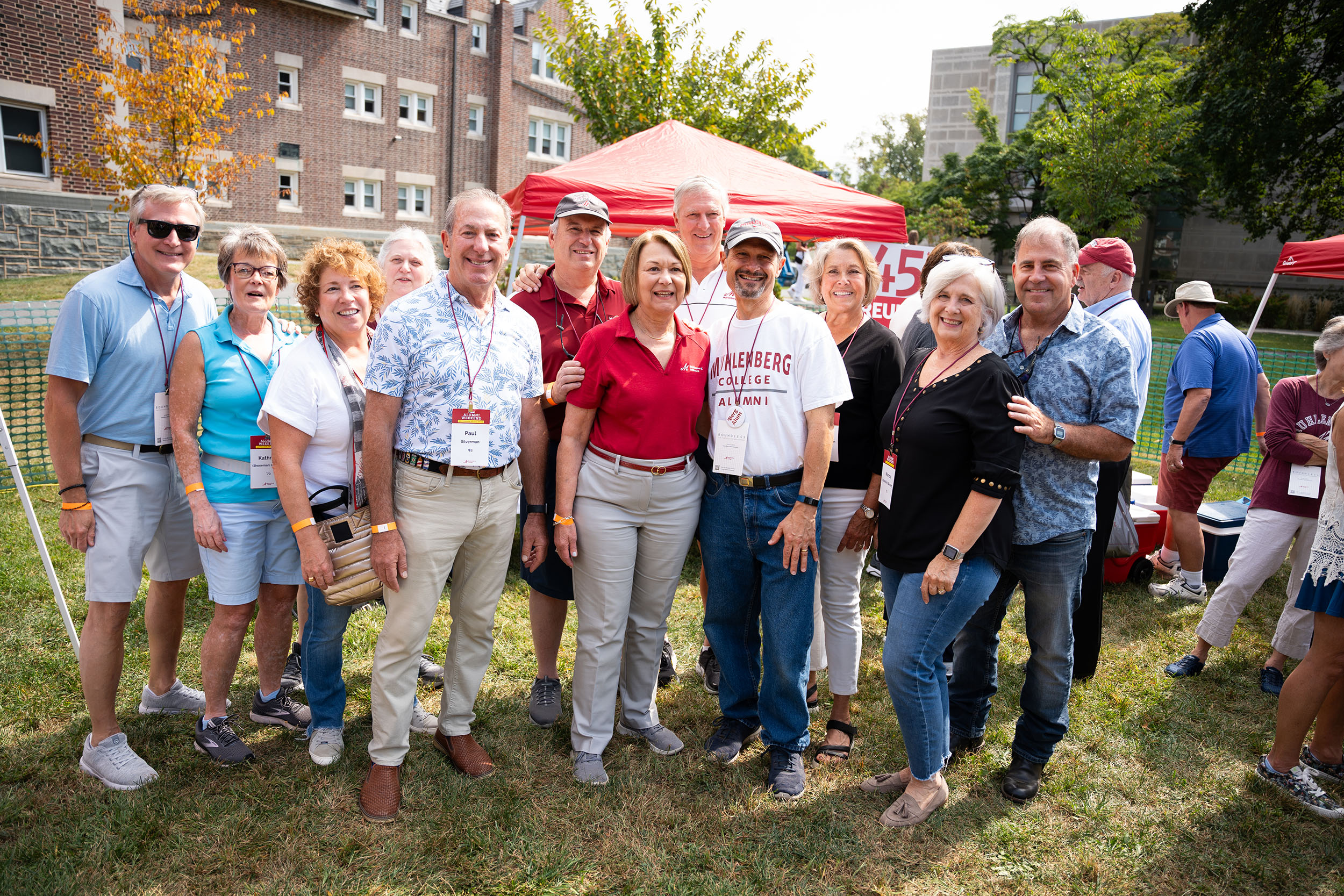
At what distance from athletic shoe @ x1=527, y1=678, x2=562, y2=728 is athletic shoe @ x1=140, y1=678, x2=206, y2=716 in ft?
4.78

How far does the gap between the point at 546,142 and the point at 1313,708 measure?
1191 inches

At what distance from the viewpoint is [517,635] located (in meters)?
4.61

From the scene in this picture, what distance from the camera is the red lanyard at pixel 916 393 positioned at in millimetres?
2822

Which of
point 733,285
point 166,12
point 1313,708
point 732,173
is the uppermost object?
point 166,12

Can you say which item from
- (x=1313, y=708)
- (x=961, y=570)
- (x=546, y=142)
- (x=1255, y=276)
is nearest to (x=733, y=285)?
(x=961, y=570)

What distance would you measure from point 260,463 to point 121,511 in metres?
0.53

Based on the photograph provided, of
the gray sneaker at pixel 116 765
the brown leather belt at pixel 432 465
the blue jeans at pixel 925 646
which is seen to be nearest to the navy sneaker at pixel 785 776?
the blue jeans at pixel 925 646

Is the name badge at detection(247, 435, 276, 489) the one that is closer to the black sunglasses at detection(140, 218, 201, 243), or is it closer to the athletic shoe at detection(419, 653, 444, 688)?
the black sunglasses at detection(140, 218, 201, 243)

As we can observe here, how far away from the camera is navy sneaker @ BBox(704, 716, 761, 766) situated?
3424 millimetres

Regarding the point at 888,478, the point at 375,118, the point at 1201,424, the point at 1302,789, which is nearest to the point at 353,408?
the point at 888,478

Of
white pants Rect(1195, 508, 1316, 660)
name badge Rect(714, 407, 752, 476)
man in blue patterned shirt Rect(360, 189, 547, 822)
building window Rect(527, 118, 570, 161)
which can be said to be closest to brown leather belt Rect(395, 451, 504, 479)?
man in blue patterned shirt Rect(360, 189, 547, 822)

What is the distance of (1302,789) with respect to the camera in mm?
3273

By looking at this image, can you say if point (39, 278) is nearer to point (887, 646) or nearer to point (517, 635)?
point (517, 635)

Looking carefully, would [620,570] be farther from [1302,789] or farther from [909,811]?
[1302,789]
